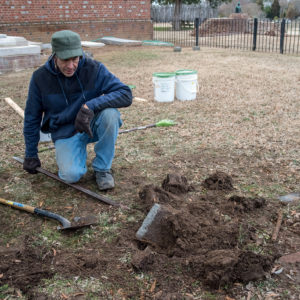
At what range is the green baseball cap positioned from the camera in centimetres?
280

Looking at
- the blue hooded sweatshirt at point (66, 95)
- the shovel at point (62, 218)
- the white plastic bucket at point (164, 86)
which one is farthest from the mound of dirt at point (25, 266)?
the white plastic bucket at point (164, 86)

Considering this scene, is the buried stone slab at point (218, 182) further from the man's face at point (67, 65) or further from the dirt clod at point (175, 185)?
the man's face at point (67, 65)

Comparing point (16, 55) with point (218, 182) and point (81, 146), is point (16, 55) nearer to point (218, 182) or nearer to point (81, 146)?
point (81, 146)

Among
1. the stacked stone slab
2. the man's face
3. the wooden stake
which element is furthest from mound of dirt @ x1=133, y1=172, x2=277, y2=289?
the stacked stone slab

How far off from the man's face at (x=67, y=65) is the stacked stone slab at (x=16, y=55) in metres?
7.42

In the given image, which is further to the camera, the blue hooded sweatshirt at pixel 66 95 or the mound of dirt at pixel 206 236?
the blue hooded sweatshirt at pixel 66 95

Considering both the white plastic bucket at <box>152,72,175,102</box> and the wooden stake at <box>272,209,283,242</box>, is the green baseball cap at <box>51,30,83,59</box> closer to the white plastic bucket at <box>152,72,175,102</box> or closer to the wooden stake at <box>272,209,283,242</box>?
the wooden stake at <box>272,209,283,242</box>

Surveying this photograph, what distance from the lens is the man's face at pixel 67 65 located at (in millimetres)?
2938

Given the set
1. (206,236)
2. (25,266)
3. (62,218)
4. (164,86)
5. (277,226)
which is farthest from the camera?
(164,86)

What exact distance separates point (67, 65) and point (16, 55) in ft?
25.6

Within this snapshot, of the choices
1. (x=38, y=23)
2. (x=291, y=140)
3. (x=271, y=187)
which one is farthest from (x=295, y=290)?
(x=38, y=23)

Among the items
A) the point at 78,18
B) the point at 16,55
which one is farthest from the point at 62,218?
the point at 78,18

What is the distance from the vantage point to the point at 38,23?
578 inches

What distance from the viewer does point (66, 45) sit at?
2.82 meters
